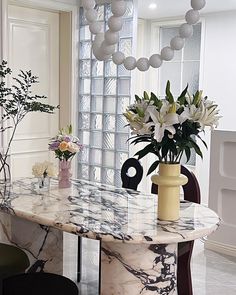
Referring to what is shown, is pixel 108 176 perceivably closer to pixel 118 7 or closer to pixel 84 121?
pixel 84 121

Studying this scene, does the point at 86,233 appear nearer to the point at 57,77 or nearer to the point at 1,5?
the point at 1,5

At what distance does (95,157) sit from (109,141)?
10.6 inches

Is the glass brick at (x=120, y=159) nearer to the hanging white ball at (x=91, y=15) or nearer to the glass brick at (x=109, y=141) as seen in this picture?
the glass brick at (x=109, y=141)

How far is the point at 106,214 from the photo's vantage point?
8.26ft

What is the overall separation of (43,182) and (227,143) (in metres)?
1.82

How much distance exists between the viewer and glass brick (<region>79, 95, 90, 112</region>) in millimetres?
5164

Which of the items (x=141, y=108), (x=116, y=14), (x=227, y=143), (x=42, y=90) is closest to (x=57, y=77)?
(x=42, y=90)

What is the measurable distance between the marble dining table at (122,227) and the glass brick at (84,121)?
7.43 ft

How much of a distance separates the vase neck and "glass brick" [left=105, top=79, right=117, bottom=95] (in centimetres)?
278

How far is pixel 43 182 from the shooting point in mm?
3146

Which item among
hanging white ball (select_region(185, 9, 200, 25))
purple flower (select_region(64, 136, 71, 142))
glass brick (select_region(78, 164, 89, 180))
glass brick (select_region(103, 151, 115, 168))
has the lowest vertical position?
glass brick (select_region(78, 164, 89, 180))

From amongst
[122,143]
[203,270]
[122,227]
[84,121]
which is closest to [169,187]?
[122,227]

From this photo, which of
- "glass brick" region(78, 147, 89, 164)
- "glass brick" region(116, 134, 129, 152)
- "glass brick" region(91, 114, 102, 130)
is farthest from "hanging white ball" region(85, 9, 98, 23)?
"glass brick" region(78, 147, 89, 164)

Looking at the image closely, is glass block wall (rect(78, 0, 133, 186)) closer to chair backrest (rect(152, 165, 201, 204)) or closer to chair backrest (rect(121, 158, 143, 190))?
chair backrest (rect(121, 158, 143, 190))
